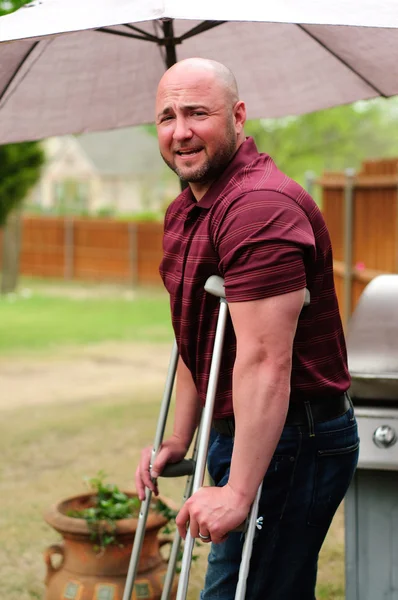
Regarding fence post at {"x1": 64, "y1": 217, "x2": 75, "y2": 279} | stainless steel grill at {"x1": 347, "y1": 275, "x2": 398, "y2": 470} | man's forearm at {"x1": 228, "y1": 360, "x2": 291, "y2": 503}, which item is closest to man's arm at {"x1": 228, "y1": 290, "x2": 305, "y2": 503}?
man's forearm at {"x1": 228, "y1": 360, "x2": 291, "y2": 503}

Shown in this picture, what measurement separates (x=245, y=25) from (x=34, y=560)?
2.92 m

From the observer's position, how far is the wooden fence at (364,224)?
10.9 m

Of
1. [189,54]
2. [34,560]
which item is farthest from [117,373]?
[189,54]

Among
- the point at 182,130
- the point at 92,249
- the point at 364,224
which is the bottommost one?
the point at 92,249

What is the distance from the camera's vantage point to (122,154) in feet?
190

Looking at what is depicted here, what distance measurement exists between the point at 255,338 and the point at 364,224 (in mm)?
9856

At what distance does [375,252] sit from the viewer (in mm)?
11461

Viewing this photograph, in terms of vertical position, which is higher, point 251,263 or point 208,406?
point 251,263

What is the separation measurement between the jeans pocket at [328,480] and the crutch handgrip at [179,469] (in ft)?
1.86

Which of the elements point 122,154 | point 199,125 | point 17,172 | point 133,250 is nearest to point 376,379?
point 199,125

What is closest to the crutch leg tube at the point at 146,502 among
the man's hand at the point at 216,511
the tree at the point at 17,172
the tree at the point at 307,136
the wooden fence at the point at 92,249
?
the man's hand at the point at 216,511

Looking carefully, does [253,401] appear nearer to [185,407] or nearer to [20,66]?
[185,407]

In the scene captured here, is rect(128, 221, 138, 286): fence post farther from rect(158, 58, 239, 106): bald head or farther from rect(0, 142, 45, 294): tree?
rect(158, 58, 239, 106): bald head

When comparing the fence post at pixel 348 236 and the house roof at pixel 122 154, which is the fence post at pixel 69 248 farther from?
the house roof at pixel 122 154
